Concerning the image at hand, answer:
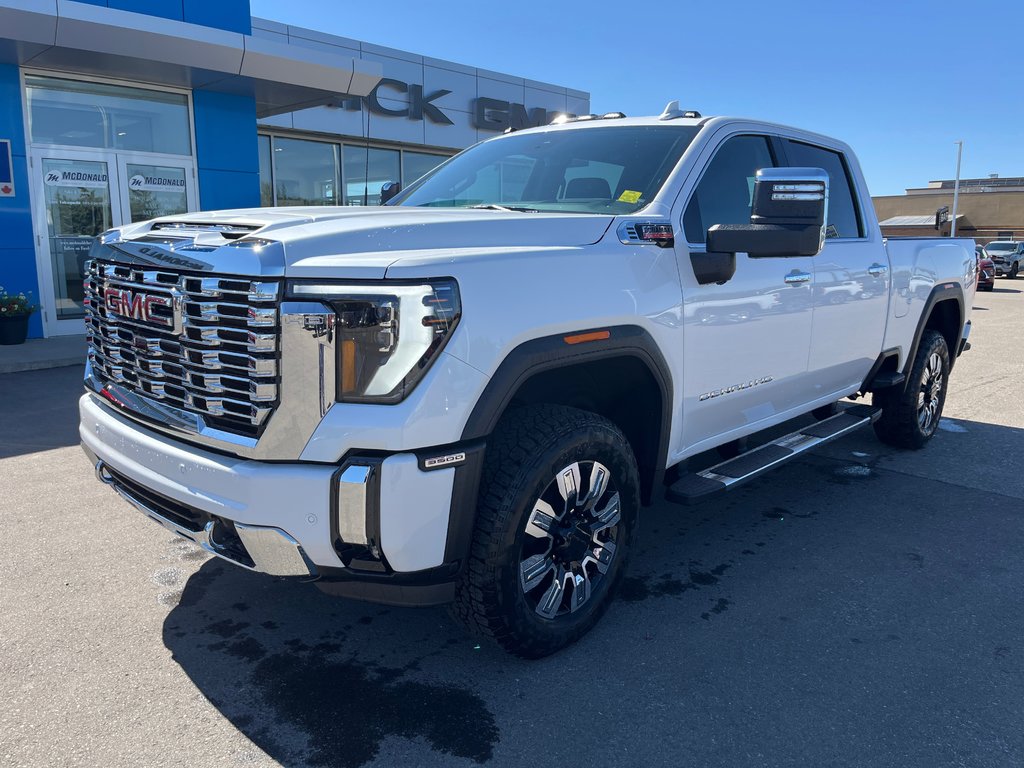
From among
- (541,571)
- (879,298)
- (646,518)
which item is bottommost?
(646,518)

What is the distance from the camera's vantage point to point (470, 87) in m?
19.1

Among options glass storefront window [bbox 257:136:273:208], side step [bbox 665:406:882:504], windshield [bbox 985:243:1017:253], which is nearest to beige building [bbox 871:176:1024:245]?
windshield [bbox 985:243:1017:253]

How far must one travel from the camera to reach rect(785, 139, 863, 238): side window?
Result: 450 cm

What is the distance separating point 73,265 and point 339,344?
11.2 meters

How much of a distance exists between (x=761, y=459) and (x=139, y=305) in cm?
286

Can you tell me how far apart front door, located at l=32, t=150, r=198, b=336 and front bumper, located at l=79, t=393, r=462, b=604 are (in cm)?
1016

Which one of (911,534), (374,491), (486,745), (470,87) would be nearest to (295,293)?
(374,491)

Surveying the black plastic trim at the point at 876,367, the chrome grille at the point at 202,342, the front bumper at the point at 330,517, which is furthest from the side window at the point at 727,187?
the chrome grille at the point at 202,342

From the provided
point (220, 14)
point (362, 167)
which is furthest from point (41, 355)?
point (362, 167)

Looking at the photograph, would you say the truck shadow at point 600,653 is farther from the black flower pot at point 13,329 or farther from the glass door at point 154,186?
the glass door at point 154,186

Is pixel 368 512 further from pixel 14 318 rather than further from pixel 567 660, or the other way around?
pixel 14 318

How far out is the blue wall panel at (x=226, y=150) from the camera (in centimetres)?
1258

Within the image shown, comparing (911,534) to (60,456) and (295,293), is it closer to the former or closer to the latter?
(295,293)

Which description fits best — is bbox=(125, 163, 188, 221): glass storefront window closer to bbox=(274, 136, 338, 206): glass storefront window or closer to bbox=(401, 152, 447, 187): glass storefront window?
bbox=(274, 136, 338, 206): glass storefront window
